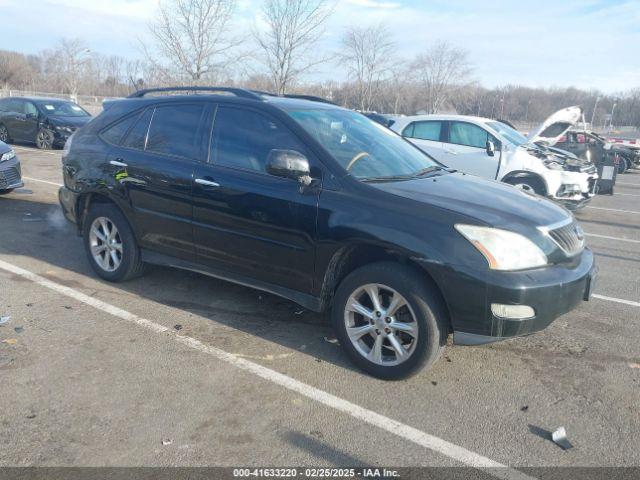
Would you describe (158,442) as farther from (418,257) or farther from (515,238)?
(515,238)

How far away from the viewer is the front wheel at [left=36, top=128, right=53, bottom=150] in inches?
633

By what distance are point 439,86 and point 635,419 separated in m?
39.8

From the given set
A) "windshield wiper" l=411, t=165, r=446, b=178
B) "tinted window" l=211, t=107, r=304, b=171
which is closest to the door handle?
"tinted window" l=211, t=107, r=304, b=171

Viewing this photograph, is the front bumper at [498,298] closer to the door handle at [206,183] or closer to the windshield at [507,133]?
the door handle at [206,183]

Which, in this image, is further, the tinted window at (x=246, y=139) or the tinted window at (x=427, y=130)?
the tinted window at (x=427, y=130)

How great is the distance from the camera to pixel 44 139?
16.2 metres

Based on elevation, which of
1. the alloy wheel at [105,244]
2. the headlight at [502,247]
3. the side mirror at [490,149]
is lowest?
the alloy wheel at [105,244]

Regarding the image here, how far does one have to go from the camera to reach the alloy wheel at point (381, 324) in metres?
3.48

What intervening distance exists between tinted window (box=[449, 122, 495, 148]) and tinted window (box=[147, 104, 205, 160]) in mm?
6256

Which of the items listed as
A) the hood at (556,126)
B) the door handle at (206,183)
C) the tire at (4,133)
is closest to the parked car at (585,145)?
the hood at (556,126)

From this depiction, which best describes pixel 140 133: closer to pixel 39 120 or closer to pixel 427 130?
pixel 427 130

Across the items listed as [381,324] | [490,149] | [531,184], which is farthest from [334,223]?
[531,184]

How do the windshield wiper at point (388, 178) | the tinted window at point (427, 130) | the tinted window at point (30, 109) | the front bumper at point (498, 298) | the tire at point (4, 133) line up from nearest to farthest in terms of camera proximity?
the front bumper at point (498, 298) → the windshield wiper at point (388, 178) → the tinted window at point (427, 130) → the tinted window at point (30, 109) → the tire at point (4, 133)

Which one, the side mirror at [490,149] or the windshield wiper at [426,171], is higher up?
the side mirror at [490,149]
